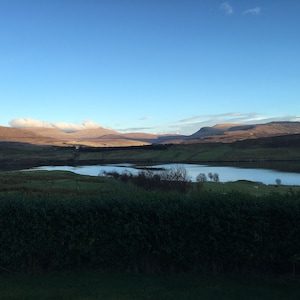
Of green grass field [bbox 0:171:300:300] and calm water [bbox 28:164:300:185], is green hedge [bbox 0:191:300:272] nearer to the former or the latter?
green grass field [bbox 0:171:300:300]

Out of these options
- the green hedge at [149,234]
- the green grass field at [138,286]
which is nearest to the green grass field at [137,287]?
the green grass field at [138,286]

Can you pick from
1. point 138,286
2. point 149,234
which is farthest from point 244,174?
point 138,286

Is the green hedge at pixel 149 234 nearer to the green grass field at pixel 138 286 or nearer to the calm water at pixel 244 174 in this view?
the green grass field at pixel 138 286

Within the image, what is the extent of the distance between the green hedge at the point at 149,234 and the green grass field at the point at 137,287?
1.24ft

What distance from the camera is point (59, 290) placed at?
25.7 ft

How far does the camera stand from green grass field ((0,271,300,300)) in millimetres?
7496

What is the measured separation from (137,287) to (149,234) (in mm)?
1379

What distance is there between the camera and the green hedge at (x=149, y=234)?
28.6 ft

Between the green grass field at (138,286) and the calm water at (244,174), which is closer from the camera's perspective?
the green grass field at (138,286)

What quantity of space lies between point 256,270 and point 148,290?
2.93 m

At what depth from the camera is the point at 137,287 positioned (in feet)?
26.3

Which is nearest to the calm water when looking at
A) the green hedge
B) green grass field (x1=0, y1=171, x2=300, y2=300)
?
the green hedge

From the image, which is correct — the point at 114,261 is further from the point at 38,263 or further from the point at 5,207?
the point at 5,207

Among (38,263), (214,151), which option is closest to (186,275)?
(38,263)
